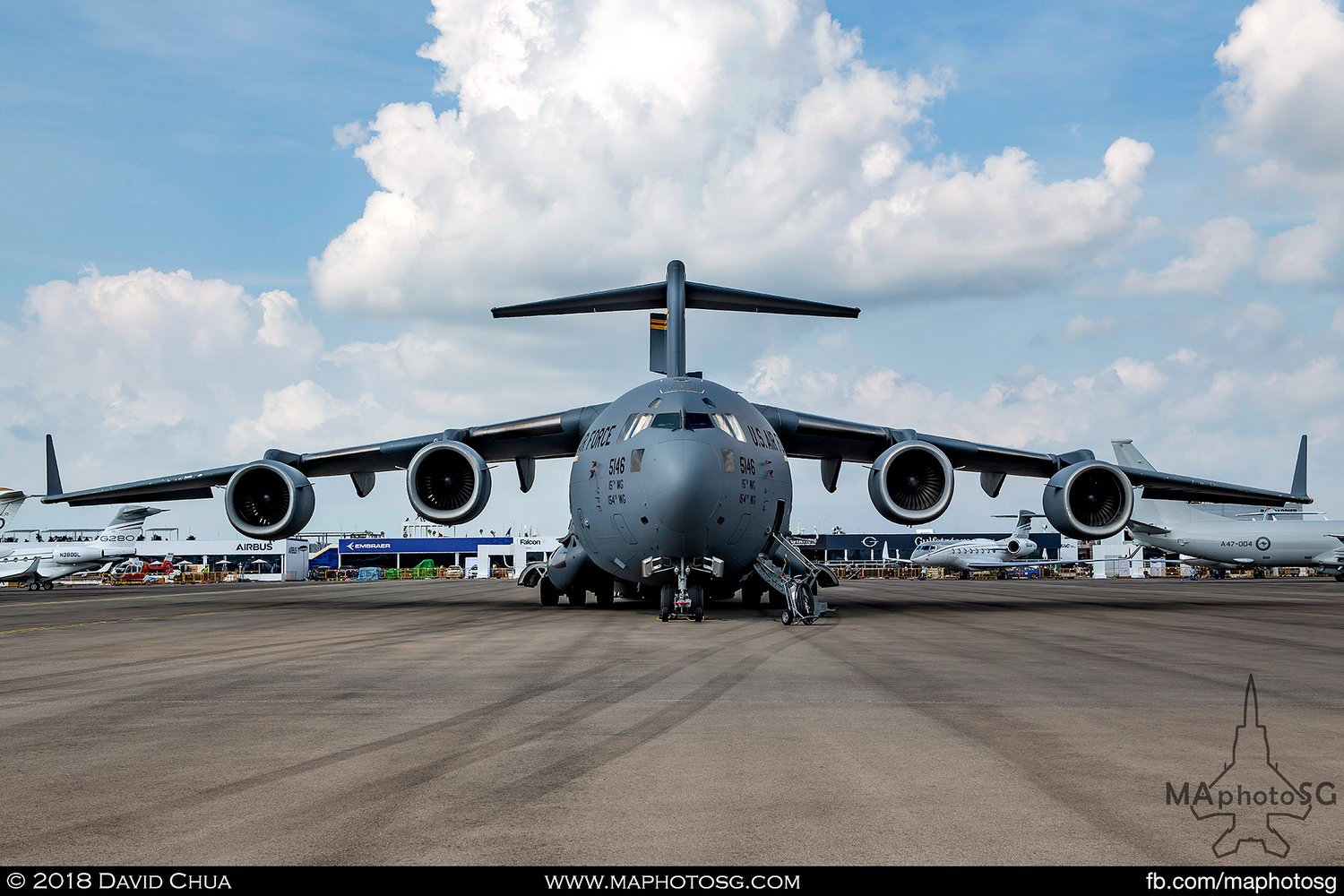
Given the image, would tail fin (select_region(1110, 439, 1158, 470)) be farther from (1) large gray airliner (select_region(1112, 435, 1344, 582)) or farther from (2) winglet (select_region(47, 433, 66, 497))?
(2) winglet (select_region(47, 433, 66, 497))

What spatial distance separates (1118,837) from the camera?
4.07 meters

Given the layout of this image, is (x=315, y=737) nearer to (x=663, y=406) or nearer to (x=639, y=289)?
(x=663, y=406)

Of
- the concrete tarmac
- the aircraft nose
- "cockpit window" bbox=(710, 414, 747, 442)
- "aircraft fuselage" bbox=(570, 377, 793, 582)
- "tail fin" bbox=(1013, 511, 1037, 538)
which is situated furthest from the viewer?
"tail fin" bbox=(1013, 511, 1037, 538)

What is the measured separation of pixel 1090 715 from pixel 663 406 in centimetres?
1159

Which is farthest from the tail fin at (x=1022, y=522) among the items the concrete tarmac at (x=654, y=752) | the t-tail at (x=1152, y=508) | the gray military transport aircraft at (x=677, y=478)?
the concrete tarmac at (x=654, y=752)

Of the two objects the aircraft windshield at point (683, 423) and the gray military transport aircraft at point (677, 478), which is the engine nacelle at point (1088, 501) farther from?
the aircraft windshield at point (683, 423)

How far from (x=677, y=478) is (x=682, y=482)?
91 millimetres

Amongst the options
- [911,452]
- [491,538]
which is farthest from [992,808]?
[491,538]

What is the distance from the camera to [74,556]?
55.2 meters

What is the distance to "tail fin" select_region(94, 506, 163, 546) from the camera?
205ft

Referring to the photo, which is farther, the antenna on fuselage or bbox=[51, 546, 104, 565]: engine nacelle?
bbox=[51, 546, 104, 565]: engine nacelle

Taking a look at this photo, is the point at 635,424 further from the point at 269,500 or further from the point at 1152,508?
the point at 1152,508

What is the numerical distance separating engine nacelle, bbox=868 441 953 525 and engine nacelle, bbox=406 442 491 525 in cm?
793

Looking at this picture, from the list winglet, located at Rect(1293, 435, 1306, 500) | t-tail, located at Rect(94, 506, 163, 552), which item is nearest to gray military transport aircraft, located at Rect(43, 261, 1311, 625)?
winglet, located at Rect(1293, 435, 1306, 500)
